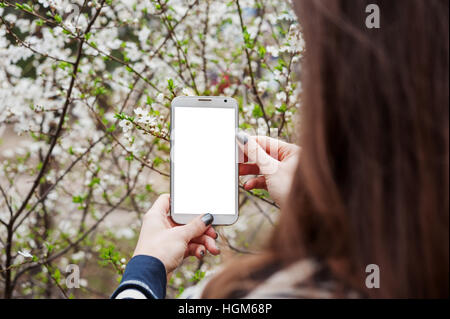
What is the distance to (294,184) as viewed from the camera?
846mm

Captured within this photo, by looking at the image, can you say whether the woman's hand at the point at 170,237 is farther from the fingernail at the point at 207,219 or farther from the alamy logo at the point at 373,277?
the alamy logo at the point at 373,277

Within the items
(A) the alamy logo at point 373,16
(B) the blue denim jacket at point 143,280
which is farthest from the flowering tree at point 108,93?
(A) the alamy logo at point 373,16

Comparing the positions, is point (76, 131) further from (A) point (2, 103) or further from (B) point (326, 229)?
(B) point (326, 229)

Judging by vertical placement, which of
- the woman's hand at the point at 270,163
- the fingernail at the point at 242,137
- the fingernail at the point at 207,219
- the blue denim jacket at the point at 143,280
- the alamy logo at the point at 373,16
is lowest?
the blue denim jacket at the point at 143,280

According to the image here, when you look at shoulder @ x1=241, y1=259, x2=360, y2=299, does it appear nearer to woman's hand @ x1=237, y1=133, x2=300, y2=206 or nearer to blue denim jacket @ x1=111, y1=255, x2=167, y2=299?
blue denim jacket @ x1=111, y1=255, x2=167, y2=299

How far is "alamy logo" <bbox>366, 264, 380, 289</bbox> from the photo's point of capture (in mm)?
750

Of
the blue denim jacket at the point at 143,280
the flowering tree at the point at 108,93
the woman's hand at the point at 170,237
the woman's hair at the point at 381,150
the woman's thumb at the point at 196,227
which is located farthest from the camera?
the flowering tree at the point at 108,93

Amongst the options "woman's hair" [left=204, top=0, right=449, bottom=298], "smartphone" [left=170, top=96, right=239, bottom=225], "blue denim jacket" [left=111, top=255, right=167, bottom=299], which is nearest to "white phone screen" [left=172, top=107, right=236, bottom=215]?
"smartphone" [left=170, top=96, right=239, bottom=225]

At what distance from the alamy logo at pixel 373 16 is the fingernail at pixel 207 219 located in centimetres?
97

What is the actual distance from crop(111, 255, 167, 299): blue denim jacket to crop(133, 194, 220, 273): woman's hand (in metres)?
0.06

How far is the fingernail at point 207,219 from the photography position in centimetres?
153

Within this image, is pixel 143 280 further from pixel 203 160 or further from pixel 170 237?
pixel 203 160

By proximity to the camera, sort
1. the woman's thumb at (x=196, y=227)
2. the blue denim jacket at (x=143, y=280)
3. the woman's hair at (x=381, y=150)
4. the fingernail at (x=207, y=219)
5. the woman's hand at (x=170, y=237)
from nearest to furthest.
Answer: the woman's hair at (x=381, y=150) → the blue denim jacket at (x=143, y=280) → the woman's hand at (x=170, y=237) → the woman's thumb at (x=196, y=227) → the fingernail at (x=207, y=219)

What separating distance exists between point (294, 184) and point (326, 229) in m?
0.12
